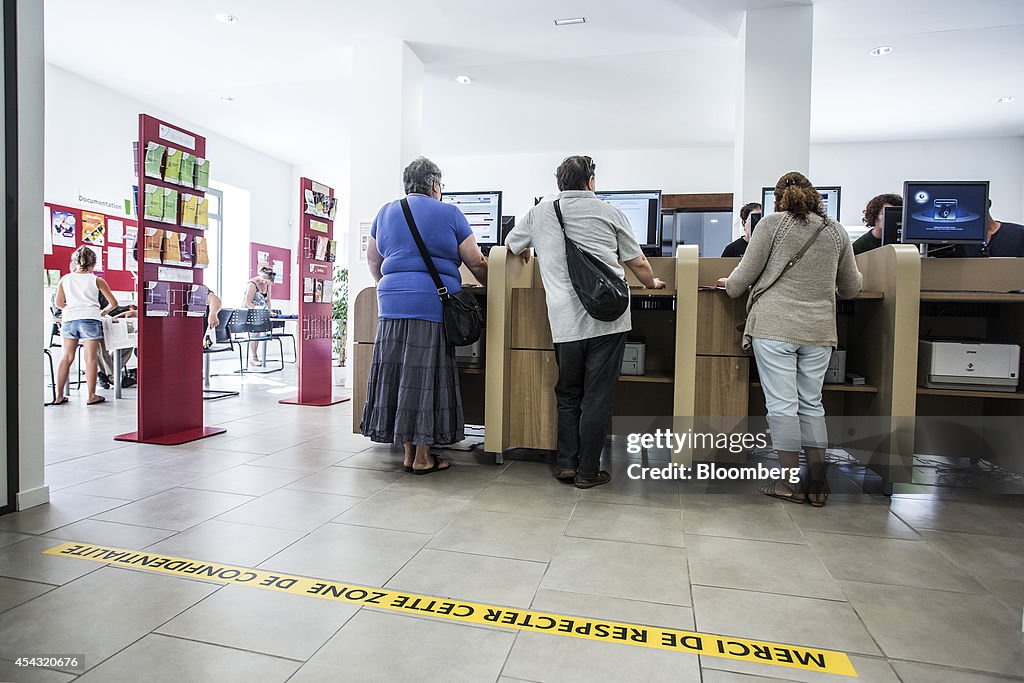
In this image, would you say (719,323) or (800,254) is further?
(719,323)

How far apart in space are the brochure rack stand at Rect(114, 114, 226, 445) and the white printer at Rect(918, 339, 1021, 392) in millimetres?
4223

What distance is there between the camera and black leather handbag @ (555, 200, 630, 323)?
111 inches

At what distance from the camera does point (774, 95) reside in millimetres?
5086

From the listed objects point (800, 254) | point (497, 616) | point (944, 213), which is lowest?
point (497, 616)

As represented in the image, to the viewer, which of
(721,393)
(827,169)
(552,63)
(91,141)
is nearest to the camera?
(721,393)

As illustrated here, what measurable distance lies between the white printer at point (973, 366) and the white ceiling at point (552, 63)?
3390 mm

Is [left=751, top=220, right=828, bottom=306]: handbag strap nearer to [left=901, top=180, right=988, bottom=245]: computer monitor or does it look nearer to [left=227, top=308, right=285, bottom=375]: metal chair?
[left=901, top=180, right=988, bottom=245]: computer monitor

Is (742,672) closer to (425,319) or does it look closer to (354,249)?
(425,319)

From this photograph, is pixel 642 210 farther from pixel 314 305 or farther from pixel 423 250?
pixel 314 305

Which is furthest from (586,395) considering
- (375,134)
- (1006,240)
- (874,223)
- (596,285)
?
(375,134)

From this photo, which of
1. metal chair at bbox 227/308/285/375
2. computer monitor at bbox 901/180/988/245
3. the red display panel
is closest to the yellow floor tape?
computer monitor at bbox 901/180/988/245

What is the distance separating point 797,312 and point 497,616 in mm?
1927

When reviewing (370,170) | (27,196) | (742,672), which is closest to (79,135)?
(370,170)

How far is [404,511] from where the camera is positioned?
2.59m
